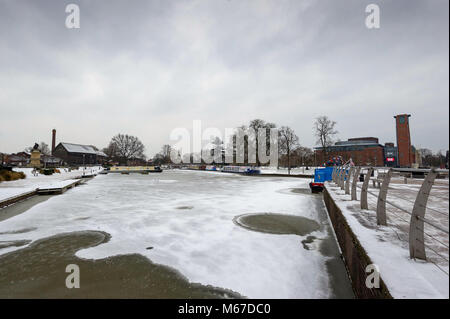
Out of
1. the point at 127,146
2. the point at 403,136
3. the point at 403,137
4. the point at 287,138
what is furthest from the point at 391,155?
the point at 127,146

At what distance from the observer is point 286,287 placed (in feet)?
10.4

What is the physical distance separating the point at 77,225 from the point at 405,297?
7.02 metres

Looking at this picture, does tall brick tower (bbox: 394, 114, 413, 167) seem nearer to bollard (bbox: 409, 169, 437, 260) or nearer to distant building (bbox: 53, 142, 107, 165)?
bollard (bbox: 409, 169, 437, 260)

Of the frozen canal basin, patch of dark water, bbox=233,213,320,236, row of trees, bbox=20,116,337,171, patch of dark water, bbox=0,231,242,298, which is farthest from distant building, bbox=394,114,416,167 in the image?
patch of dark water, bbox=0,231,242,298

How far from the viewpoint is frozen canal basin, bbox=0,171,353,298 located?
3.12 meters

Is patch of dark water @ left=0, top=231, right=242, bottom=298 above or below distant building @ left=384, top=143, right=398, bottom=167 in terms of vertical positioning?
below

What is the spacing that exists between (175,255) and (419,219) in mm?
3642

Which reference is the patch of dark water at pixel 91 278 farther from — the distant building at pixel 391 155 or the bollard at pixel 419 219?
the distant building at pixel 391 155

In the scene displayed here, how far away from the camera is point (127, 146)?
8925 centimetres

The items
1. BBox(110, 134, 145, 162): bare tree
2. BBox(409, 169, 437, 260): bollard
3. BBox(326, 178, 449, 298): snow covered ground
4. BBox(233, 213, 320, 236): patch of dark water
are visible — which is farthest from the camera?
BBox(110, 134, 145, 162): bare tree

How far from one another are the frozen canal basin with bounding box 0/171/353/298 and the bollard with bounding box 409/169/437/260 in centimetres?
103

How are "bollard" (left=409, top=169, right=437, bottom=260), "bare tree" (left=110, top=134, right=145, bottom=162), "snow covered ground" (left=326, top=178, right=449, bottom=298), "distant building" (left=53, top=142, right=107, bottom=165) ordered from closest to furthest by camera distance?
1. "snow covered ground" (left=326, top=178, right=449, bottom=298)
2. "bollard" (left=409, top=169, right=437, bottom=260)
3. "distant building" (left=53, top=142, right=107, bottom=165)
4. "bare tree" (left=110, top=134, right=145, bottom=162)

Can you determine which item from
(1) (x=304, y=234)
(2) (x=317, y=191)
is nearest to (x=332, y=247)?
(1) (x=304, y=234)

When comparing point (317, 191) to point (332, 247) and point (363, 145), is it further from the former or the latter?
point (363, 145)
